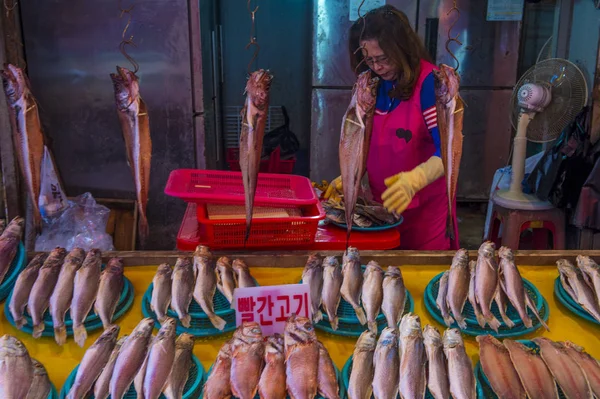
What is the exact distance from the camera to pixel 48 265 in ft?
7.21

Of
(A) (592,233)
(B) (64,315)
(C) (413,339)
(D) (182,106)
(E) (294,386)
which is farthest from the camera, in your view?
(D) (182,106)

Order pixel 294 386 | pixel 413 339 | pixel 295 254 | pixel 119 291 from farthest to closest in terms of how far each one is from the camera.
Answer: pixel 295 254
pixel 119 291
pixel 413 339
pixel 294 386

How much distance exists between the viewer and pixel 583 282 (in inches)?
87.1

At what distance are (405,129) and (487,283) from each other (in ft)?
4.84

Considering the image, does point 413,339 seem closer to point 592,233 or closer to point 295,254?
point 295,254

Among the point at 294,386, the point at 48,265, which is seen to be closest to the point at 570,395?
the point at 294,386

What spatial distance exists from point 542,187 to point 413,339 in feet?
10.0

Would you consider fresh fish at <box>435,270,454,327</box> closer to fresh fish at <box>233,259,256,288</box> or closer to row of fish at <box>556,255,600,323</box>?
row of fish at <box>556,255,600,323</box>

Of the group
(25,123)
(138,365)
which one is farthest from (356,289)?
(25,123)

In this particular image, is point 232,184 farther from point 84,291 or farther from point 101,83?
point 101,83

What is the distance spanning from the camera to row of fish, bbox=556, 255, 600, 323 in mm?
2117

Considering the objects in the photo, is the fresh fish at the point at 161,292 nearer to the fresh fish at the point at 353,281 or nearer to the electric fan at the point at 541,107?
the fresh fish at the point at 353,281

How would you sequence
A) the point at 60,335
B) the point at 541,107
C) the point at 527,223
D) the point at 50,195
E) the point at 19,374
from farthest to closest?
1. the point at 527,223
2. the point at 541,107
3. the point at 50,195
4. the point at 60,335
5. the point at 19,374

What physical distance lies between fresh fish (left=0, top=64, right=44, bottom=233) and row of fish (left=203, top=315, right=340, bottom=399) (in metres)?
1.03
